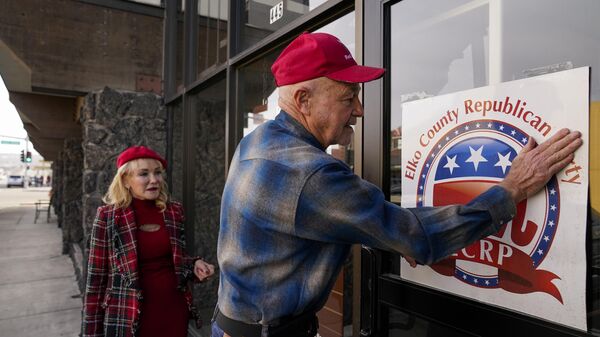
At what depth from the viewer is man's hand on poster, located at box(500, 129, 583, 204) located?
120cm

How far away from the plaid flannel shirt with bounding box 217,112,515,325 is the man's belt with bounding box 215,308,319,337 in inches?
0.9

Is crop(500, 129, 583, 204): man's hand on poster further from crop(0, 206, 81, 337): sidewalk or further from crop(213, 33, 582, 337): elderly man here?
crop(0, 206, 81, 337): sidewalk

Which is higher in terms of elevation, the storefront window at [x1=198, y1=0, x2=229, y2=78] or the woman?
the storefront window at [x1=198, y1=0, x2=229, y2=78]

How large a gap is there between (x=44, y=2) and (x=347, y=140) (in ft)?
15.4

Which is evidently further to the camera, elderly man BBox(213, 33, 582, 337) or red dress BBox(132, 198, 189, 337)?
red dress BBox(132, 198, 189, 337)

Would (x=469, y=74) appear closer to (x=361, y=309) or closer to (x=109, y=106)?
(x=361, y=309)

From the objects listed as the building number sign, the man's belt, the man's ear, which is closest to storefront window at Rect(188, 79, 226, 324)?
the building number sign

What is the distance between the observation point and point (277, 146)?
4.05 ft

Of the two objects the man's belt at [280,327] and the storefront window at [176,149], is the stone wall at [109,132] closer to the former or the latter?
the storefront window at [176,149]

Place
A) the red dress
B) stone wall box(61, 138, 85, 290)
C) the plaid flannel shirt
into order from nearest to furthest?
the plaid flannel shirt → the red dress → stone wall box(61, 138, 85, 290)

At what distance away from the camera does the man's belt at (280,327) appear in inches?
50.6

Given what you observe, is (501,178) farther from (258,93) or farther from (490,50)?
(258,93)

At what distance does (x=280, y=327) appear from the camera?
1.29m

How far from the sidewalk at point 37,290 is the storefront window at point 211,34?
3.26m
